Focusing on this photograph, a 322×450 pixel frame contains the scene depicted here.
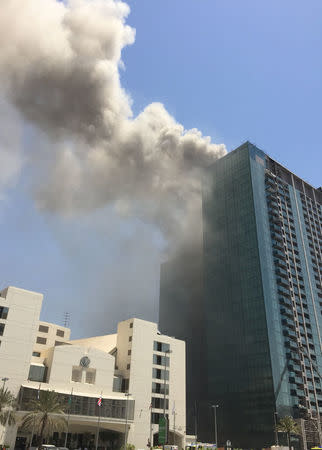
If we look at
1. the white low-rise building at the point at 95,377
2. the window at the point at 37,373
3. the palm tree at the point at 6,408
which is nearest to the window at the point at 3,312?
the white low-rise building at the point at 95,377

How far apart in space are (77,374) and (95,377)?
4.46 metres

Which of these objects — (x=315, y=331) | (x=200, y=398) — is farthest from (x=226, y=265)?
(x=200, y=398)

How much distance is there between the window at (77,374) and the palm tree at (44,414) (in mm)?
10911

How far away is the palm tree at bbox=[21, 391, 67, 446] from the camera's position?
7869 cm

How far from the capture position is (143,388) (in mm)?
106812

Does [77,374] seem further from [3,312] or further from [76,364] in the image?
[3,312]

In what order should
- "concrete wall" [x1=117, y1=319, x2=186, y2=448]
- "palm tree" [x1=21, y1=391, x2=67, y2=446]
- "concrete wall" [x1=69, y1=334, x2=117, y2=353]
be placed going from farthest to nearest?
"concrete wall" [x1=69, y1=334, x2=117, y2=353] < "concrete wall" [x1=117, y1=319, x2=186, y2=448] < "palm tree" [x1=21, y1=391, x2=67, y2=446]

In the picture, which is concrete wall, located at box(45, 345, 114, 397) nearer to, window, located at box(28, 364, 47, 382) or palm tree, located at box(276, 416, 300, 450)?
window, located at box(28, 364, 47, 382)

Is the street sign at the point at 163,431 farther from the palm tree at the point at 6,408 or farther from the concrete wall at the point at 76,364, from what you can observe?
the concrete wall at the point at 76,364

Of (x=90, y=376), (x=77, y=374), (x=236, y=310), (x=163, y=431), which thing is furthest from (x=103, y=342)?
(x=163, y=431)

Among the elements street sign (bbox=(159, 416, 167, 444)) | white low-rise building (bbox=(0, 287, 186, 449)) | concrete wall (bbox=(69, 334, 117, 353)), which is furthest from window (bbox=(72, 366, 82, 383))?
street sign (bbox=(159, 416, 167, 444))

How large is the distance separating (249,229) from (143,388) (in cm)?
6781

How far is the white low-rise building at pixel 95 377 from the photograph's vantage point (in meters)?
89.0

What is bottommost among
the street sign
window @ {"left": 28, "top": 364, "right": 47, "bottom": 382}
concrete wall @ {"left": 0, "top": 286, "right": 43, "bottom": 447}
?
the street sign
